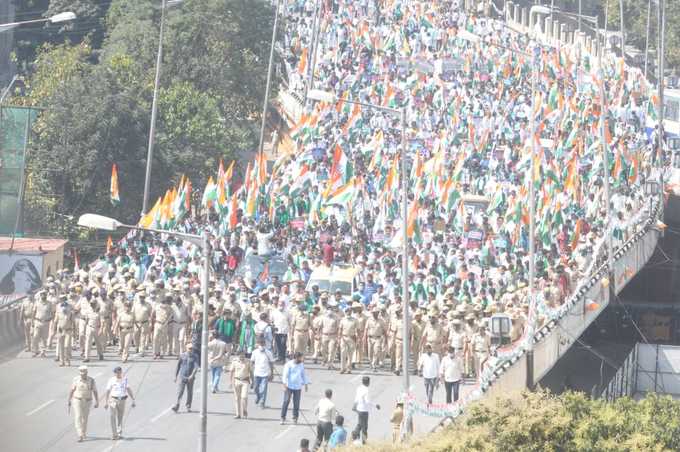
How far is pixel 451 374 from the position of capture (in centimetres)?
3025

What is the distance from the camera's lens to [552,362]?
3300 centimetres

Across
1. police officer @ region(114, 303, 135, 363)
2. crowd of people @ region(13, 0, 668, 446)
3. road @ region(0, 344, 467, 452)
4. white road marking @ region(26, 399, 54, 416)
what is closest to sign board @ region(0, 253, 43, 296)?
crowd of people @ region(13, 0, 668, 446)

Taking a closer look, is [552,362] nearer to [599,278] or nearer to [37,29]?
[599,278]

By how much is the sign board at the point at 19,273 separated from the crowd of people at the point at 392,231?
42.3 inches

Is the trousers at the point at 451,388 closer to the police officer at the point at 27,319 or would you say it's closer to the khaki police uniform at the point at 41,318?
the khaki police uniform at the point at 41,318

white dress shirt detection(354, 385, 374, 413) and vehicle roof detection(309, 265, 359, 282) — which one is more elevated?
vehicle roof detection(309, 265, 359, 282)

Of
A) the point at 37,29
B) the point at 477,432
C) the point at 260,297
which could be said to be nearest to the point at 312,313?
the point at 260,297

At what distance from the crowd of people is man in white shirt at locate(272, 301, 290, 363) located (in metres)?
0.04

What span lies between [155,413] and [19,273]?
8.43m

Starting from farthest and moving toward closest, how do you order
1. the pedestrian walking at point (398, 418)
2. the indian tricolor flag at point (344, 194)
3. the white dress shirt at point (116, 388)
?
the indian tricolor flag at point (344, 194)
the white dress shirt at point (116, 388)
the pedestrian walking at point (398, 418)

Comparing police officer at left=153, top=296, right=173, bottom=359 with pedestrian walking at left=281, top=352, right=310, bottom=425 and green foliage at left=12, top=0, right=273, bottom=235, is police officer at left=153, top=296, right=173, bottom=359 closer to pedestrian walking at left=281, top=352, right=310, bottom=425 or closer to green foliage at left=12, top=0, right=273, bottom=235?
pedestrian walking at left=281, top=352, right=310, bottom=425

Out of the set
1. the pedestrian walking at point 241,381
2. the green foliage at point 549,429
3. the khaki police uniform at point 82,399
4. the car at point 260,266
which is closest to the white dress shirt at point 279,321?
the pedestrian walking at point 241,381

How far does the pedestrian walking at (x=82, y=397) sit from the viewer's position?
90.6ft

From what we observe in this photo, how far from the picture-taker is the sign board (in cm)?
3688
